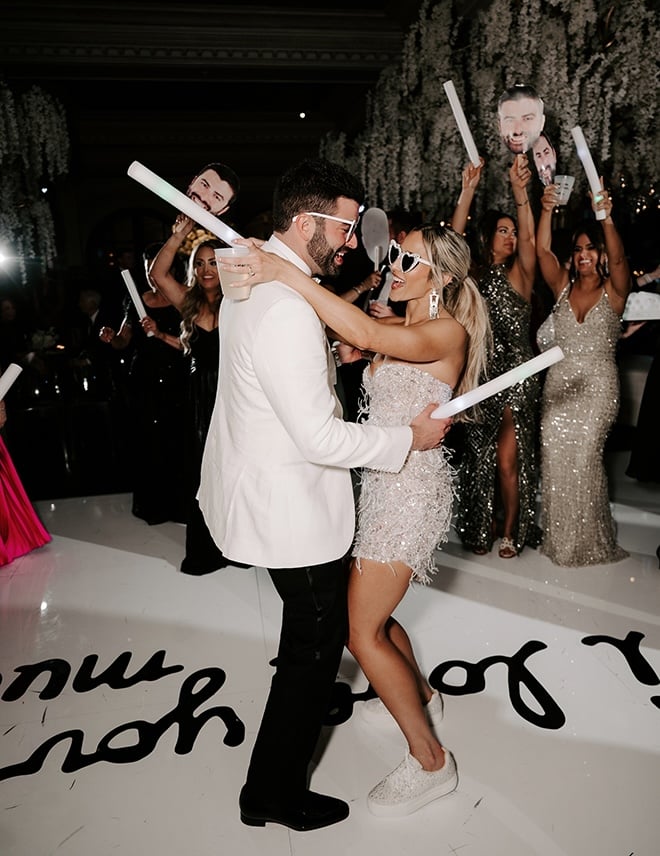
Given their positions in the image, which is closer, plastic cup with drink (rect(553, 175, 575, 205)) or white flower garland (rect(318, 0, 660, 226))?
plastic cup with drink (rect(553, 175, 575, 205))

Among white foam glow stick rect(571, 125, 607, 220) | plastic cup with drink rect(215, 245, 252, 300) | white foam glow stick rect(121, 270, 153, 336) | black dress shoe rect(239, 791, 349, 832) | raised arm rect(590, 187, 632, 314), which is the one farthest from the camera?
white foam glow stick rect(121, 270, 153, 336)

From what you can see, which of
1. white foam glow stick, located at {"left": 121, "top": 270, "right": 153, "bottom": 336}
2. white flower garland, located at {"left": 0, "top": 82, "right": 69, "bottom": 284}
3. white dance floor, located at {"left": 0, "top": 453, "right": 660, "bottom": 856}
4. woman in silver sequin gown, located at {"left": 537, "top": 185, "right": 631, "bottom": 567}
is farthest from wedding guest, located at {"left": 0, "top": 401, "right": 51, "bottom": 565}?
white flower garland, located at {"left": 0, "top": 82, "right": 69, "bottom": 284}

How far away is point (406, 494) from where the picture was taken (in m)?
1.71

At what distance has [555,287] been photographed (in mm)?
3307

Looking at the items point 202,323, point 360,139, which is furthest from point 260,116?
point 202,323

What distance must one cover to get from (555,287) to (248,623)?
7.25ft

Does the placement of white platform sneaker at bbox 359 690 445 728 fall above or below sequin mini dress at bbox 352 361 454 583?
below

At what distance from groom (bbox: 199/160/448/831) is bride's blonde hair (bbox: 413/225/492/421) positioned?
0.29m

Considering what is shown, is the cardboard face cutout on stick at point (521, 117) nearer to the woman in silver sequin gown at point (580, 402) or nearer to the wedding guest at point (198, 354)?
the woman in silver sequin gown at point (580, 402)

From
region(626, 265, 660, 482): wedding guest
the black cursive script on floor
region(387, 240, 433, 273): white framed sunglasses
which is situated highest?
region(387, 240, 433, 273): white framed sunglasses

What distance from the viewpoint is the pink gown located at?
3461 millimetres

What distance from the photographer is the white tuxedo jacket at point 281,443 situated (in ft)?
4.47

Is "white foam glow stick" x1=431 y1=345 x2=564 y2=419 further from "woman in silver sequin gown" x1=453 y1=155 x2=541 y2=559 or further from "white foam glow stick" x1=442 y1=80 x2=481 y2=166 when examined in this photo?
"woman in silver sequin gown" x1=453 y1=155 x2=541 y2=559

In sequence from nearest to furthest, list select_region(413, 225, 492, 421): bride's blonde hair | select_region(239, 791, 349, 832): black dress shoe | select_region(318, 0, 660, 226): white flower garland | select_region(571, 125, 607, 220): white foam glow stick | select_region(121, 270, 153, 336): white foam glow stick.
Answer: select_region(239, 791, 349, 832): black dress shoe
select_region(413, 225, 492, 421): bride's blonde hair
select_region(571, 125, 607, 220): white foam glow stick
select_region(121, 270, 153, 336): white foam glow stick
select_region(318, 0, 660, 226): white flower garland
